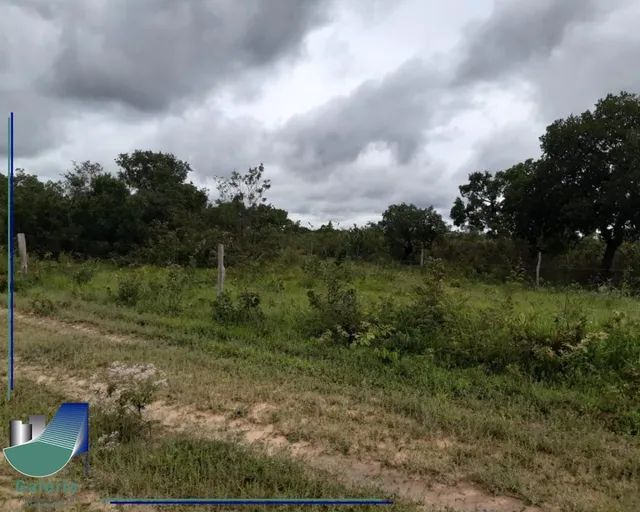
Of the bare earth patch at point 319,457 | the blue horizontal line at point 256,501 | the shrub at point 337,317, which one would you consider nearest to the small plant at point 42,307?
the bare earth patch at point 319,457

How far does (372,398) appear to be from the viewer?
4.55m

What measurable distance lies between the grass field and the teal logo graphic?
0.21 meters

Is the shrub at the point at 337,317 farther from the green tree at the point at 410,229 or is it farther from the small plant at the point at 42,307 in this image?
the green tree at the point at 410,229

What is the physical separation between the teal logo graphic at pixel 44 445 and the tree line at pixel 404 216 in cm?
1558

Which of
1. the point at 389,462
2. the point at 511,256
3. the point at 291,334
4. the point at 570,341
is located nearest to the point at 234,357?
the point at 291,334

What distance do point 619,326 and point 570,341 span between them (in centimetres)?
79

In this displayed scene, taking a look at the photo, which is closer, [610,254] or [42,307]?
[42,307]

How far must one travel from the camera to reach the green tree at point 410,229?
29016 mm

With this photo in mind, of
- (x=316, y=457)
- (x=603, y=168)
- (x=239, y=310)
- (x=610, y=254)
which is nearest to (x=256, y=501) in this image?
(x=316, y=457)

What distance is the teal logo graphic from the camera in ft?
10.4

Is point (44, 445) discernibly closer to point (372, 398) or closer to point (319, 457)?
point (319, 457)

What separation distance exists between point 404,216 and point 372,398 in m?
25.7

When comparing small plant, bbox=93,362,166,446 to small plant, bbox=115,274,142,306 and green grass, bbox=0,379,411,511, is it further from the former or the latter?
small plant, bbox=115,274,142,306

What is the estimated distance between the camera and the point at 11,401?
4477 millimetres
